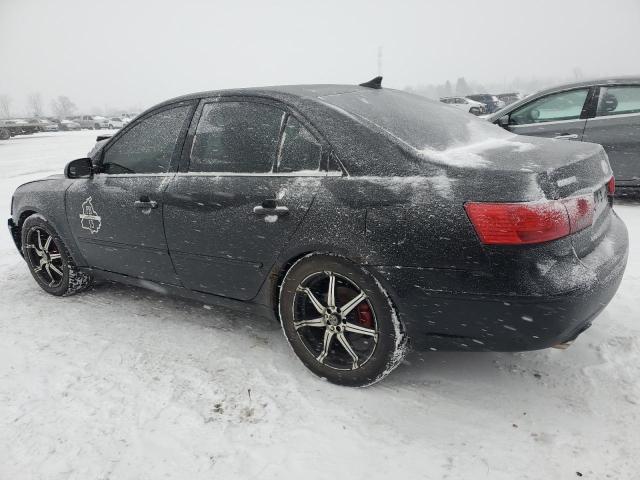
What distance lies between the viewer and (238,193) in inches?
103

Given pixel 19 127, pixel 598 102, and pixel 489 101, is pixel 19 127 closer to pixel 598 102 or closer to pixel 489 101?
pixel 489 101

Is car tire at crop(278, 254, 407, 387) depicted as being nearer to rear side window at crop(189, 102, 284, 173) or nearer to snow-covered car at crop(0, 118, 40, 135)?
rear side window at crop(189, 102, 284, 173)

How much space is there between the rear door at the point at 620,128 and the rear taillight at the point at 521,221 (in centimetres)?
445

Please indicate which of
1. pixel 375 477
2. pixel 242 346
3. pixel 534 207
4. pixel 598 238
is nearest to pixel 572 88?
pixel 598 238

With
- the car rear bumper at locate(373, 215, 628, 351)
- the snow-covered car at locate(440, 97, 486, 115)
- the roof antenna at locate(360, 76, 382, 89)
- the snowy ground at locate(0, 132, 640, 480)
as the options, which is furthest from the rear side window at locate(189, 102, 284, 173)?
the snow-covered car at locate(440, 97, 486, 115)

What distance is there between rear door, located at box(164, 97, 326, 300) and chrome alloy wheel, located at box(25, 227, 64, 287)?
1.55 meters

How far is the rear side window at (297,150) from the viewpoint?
2.44m

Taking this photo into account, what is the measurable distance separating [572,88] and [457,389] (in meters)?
5.06

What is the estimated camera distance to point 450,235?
2.00 meters

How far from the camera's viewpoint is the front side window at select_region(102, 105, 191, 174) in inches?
121

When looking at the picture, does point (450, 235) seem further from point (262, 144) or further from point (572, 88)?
point (572, 88)

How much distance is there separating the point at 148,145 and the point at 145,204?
1.53 feet

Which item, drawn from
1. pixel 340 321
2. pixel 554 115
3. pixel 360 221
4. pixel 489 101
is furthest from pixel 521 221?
pixel 489 101

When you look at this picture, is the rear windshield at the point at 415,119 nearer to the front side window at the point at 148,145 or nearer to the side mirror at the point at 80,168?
the front side window at the point at 148,145
